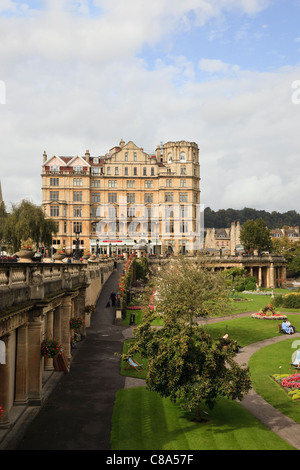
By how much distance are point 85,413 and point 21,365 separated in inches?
137

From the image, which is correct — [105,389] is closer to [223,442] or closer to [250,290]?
[223,442]

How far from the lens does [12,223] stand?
6544 cm

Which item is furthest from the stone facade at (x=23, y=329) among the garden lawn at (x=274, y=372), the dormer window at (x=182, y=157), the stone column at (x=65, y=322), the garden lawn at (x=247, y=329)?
the dormer window at (x=182, y=157)

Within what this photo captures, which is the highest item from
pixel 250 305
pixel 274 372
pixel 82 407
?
pixel 82 407

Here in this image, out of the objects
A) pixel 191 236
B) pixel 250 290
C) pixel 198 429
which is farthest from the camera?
pixel 191 236

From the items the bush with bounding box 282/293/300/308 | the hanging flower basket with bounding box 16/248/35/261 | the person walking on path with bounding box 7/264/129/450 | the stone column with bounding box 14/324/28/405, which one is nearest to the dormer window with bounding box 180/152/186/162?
the bush with bounding box 282/293/300/308

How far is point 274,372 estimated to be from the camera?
26016 millimetres

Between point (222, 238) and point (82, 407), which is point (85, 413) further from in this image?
point (222, 238)

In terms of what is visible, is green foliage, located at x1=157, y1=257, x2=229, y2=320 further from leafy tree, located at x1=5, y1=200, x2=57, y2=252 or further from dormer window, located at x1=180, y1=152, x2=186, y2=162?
dormer window, located at x1=180, y1=152, x2=186, y2=162

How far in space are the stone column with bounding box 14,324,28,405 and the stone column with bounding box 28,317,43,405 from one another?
1.54ft

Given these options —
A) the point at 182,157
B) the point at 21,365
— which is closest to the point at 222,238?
the point at 182,157
